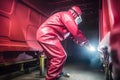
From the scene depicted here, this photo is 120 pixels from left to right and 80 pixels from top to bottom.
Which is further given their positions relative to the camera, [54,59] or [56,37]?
[56,37]

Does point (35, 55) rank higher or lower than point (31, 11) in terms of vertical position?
lower

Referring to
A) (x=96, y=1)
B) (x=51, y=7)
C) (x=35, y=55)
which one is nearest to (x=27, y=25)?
(x=35, y=55)

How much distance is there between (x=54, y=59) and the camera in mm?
2271

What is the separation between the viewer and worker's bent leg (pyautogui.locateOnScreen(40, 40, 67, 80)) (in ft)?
7.30

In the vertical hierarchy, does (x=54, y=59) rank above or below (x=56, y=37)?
below

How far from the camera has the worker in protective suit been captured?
7.38 feet

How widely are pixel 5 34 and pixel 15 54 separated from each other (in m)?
0.44

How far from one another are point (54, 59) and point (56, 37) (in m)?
0.41

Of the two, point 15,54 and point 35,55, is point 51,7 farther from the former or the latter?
point 15,54

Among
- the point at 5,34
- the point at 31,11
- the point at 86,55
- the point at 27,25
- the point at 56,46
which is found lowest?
the point at 86,55

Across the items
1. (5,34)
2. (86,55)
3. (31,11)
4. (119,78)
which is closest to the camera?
(119,78)

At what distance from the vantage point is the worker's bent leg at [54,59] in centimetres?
222

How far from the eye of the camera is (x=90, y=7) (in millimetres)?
5457

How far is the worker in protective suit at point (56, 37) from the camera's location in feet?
7.38
